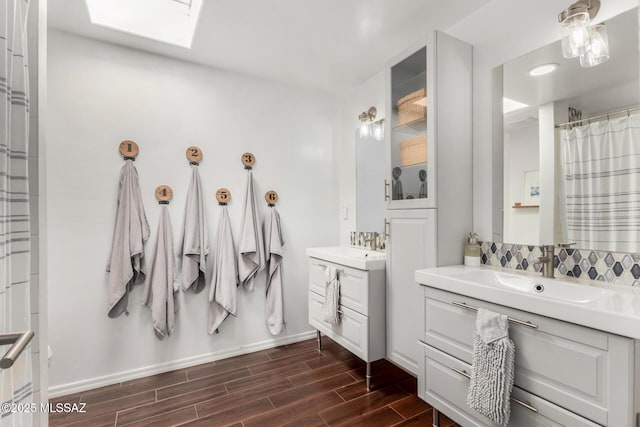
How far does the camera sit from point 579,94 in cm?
149

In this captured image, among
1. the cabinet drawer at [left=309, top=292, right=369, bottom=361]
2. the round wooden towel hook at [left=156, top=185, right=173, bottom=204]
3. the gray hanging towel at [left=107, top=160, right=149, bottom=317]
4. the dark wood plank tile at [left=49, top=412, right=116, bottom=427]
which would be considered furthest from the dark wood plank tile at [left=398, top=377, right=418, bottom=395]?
the round wooden towel hook at [left=156, top=185, right=173, bottom=204]

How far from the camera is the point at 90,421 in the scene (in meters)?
1.80

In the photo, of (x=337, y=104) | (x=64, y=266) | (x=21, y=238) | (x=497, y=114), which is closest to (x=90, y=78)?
(x=64, y=266)

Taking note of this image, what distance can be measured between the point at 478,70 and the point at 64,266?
3029mm

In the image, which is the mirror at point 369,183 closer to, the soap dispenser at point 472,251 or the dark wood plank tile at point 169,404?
the soap dispenser at point 472,251

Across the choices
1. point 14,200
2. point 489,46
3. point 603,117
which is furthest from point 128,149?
point 603,117

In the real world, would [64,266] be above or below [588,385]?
above

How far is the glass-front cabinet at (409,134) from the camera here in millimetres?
1908

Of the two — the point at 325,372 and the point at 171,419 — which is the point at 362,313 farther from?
the point at 171,419

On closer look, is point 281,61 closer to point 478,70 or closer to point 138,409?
point 478,70

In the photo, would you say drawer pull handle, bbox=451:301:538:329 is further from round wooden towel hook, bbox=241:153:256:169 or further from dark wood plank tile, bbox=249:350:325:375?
round wooden towel hook, bbox=241:153:256:169

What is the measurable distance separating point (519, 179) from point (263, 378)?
2.18 metres

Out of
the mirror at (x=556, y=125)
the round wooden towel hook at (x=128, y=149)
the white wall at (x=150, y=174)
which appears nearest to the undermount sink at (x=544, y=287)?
the mirror at (x=556, y=125)

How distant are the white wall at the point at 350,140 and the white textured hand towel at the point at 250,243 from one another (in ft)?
2.93
